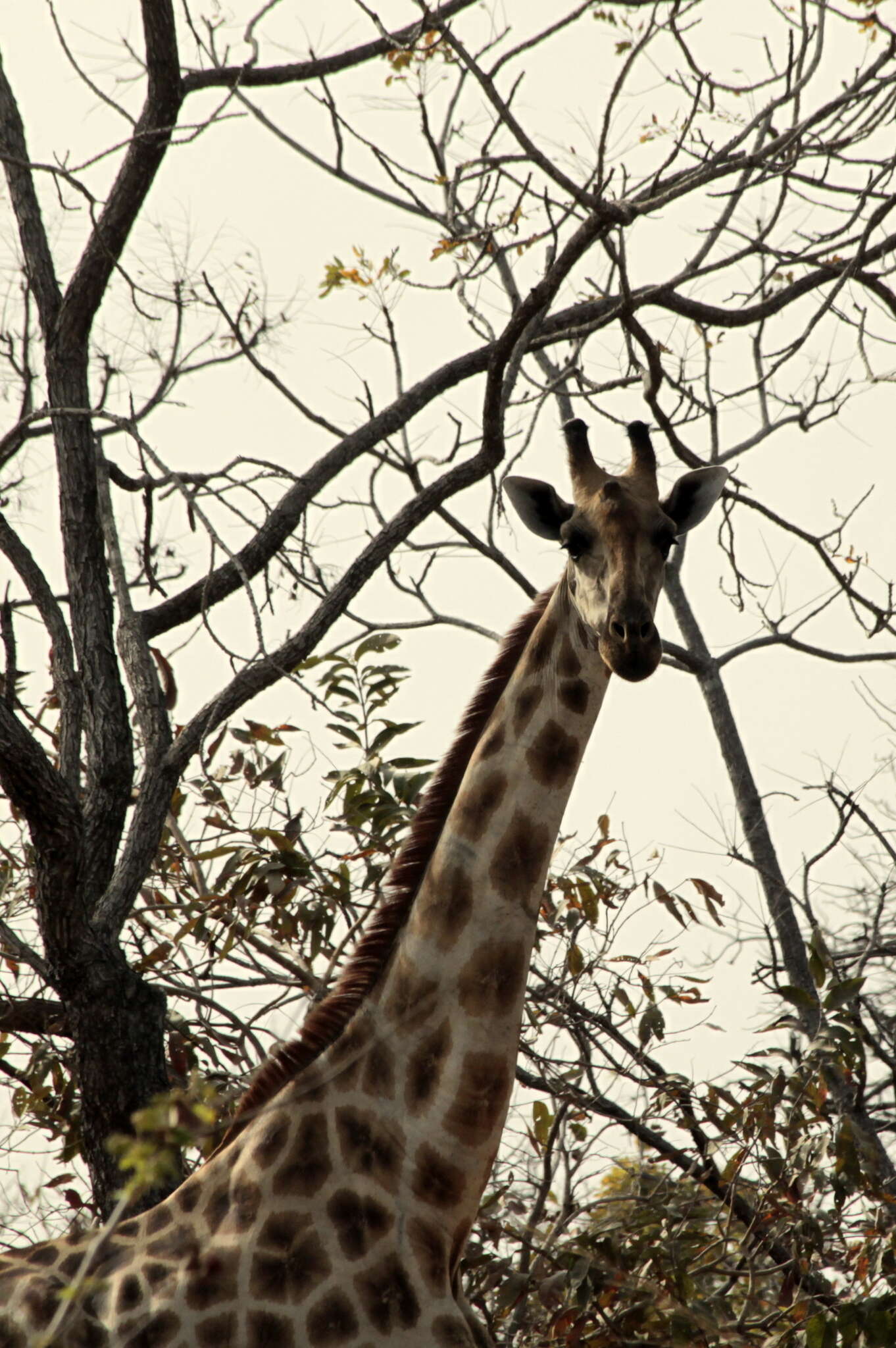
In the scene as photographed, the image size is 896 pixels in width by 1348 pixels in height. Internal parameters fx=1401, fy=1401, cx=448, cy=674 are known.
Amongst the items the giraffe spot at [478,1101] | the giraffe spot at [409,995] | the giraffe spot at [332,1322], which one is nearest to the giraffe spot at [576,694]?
the giraffe spot at [409,995]

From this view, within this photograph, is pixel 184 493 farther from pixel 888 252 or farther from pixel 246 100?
pixel 888 252

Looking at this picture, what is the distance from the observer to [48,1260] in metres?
3.68

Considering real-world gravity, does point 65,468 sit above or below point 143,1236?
above

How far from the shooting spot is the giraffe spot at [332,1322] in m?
3.29

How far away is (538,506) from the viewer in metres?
4.49

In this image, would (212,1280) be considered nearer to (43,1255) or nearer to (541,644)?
(43,1255)

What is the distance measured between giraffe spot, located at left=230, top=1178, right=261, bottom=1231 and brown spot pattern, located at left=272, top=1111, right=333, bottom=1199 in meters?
0.06

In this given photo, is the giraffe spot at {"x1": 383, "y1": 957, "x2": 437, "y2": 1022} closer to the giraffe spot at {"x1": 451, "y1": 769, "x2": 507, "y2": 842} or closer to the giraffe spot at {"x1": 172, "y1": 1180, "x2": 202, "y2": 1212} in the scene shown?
the giraffe spot at {"x1": 451, "y1": 769, "x2": 507, "y2": 842}

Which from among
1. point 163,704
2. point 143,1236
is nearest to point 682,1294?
point 143,1236

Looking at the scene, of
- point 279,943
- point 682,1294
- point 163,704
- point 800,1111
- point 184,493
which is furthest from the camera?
point 279,943

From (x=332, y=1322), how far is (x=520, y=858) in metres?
1.23

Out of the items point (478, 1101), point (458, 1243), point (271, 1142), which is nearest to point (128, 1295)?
point (271, 1142)

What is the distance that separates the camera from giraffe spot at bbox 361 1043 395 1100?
3604 millimetres

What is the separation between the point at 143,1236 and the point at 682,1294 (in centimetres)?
166
